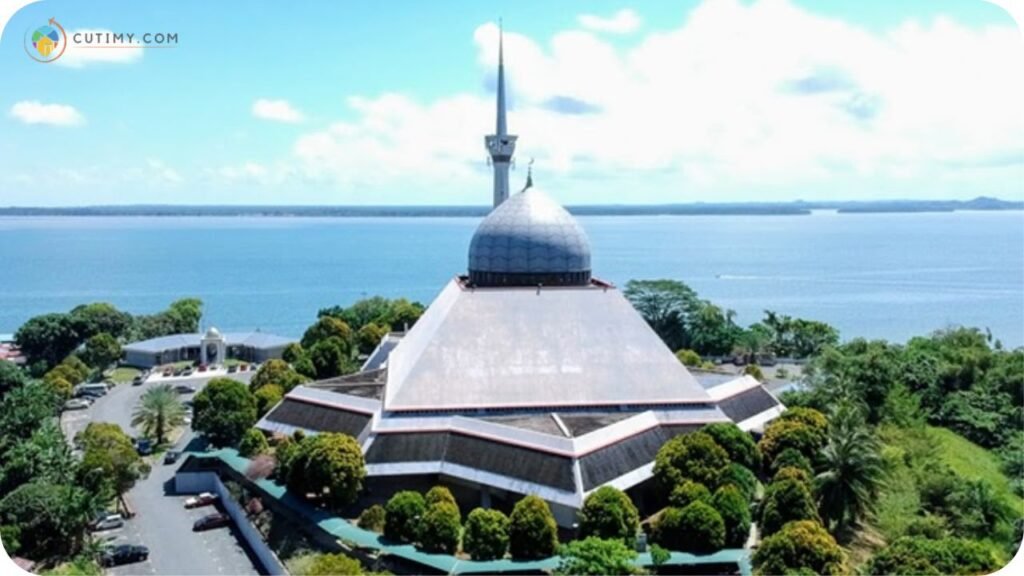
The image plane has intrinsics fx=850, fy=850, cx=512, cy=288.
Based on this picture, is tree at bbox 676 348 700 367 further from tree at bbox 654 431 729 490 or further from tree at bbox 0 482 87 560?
tree at bbox 0 482 87 560

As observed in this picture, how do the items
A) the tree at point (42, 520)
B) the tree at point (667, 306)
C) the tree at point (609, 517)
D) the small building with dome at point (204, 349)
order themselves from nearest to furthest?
the tree at point (609, 517) < the tree at point (42, 520) < the tree at point (667, 306) < the small building with dome at point (204, 349)

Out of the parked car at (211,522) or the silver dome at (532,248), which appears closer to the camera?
the parked car at (211,522)

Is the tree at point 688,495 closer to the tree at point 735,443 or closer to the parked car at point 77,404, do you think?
the tree at point 735,443

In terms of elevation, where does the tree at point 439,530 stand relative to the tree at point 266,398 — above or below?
below

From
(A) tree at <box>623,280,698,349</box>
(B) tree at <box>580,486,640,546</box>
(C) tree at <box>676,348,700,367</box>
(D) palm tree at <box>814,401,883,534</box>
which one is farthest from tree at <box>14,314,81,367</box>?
(D) palm tree at <box>814,401,883,534</box>

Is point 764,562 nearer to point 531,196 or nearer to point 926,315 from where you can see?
point 531,196

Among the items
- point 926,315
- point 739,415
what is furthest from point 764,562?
point 926,315

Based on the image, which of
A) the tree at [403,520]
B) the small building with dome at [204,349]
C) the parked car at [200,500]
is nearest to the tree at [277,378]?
the parked car at [200,500]
